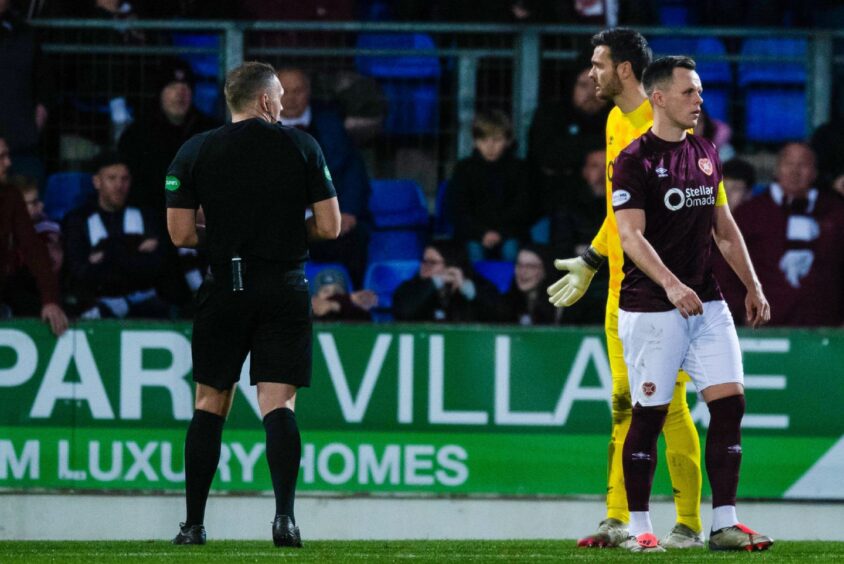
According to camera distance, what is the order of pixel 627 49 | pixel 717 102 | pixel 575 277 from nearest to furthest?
pixel 627 49 < pixel 575 277 < pixel 717 102

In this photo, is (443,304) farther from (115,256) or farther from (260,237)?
(260,237)

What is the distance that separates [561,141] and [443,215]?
0.84 m

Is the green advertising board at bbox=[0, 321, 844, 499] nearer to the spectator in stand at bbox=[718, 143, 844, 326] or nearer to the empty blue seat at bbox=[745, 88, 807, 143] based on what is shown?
the spectator in stand at bbox=[718, 143, 844, 326]

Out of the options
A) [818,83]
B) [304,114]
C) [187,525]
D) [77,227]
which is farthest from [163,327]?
[818,83]

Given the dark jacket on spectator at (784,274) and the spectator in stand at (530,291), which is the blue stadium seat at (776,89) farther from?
the spectator in stand at (530,291)

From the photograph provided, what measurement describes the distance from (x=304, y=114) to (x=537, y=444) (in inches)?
98.7

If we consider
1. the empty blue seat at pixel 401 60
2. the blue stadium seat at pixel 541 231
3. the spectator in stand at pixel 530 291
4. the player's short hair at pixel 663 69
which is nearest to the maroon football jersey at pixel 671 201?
the player's short hair at pixel 663 69

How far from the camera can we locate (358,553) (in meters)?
6.16

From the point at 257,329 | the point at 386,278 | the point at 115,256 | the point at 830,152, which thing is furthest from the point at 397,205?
the point at 257,329

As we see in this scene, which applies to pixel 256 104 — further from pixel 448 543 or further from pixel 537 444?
pixel 537 444

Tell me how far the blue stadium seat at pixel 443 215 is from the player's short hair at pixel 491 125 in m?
0.37

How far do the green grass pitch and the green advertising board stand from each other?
2.39m

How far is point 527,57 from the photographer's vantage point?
414 inches

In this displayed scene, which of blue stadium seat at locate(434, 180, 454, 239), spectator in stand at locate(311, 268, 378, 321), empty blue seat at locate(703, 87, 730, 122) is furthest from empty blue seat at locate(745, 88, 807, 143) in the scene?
spectator in stand at locate(311, 268, 378, 321)
